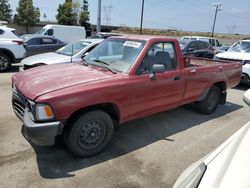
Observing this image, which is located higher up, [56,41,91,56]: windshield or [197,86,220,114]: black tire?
[56,41,91,56]: windshield

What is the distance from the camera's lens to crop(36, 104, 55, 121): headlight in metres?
3.20

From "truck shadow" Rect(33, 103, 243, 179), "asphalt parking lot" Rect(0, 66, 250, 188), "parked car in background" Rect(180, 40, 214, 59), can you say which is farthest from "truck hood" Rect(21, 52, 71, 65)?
"parked car in background" Rect(180, 40, 214, 59)

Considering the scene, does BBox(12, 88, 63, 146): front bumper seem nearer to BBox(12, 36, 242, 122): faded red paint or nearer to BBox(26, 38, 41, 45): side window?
BBox(12, 36, 242, 122): faded red paint

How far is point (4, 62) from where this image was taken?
390 inches

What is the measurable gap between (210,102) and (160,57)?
2046mm

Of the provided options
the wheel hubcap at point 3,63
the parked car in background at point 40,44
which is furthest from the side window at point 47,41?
the wheel hubcap at point 3,63

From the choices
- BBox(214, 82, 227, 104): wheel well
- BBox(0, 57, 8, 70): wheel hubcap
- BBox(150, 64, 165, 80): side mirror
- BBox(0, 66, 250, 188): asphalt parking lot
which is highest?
BBox(150, 64, 165, 80): side mirror

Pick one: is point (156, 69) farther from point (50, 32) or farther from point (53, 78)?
point (50, 32)

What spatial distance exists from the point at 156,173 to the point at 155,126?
1651mm

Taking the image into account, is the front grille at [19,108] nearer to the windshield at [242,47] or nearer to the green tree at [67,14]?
the windshield at [242,47]

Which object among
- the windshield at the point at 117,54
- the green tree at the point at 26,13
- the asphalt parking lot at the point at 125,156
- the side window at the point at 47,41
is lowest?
the asphalt parking lot at the point at 125,156

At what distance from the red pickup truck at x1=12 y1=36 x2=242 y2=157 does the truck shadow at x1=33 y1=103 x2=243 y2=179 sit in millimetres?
205

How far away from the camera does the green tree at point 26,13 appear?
4475 centimetres

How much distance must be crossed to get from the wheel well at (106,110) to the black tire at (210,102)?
2.52 meters
